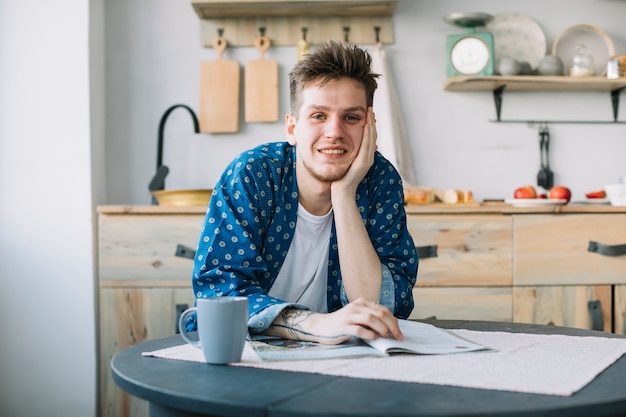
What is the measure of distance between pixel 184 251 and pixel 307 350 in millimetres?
1592

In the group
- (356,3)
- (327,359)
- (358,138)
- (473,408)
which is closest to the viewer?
(473,408)

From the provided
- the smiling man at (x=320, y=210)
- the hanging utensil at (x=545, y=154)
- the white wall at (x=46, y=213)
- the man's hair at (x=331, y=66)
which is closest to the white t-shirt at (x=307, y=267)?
the smiling man at (x=320, y=210)

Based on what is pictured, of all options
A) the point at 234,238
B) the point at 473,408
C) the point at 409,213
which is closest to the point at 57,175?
the point at 409,213

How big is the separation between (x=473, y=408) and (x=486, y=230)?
195cm

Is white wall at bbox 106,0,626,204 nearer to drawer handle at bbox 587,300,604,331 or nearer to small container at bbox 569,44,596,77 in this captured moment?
small container at bbox 569,44,596,77

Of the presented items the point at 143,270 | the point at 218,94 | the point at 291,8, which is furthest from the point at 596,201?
the point at 143,270

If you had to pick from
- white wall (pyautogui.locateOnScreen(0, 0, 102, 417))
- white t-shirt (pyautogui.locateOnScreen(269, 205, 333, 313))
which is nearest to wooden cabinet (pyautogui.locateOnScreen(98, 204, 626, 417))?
white wall (pyautogui.locateOnScreen(0, 0, 102, 417))

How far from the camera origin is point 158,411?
1.00m

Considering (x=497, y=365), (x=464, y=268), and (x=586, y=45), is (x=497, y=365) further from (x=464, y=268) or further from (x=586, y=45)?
(x=586, y=45)

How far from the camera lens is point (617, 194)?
2.97 meters

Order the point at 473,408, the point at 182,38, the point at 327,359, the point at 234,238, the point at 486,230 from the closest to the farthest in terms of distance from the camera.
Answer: the point at 473,408
the point at 327,359
the point at 234,238
the point at 486,230
the point at 182,38

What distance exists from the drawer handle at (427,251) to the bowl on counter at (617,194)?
0.80 m

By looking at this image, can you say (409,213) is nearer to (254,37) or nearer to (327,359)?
(254,37)

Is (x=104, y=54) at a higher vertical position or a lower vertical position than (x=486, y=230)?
higher
